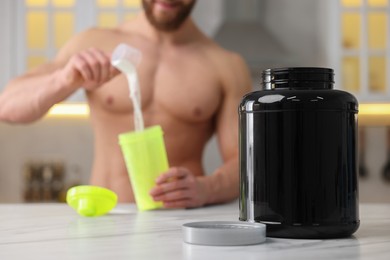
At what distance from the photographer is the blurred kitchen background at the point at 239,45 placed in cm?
296

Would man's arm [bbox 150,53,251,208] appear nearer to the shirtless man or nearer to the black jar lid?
the shirtless man

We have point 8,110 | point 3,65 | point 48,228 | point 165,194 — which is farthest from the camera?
point 3,65

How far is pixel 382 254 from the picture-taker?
633mm

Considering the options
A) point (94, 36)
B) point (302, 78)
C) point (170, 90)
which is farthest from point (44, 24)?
point (302, 78)

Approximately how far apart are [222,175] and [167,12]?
1.94 ft

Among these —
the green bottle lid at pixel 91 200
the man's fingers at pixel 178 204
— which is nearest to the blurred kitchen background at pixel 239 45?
the man's fingers at pixel 178 204

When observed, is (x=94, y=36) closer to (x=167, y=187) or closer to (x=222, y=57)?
(x=222, y=57)

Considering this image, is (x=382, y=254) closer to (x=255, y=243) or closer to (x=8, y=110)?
(x=255, y=243)

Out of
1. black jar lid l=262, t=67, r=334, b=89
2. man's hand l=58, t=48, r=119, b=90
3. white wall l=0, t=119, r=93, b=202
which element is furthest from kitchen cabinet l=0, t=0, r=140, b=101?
black jar lid l=262, t=67, r=334, b=89

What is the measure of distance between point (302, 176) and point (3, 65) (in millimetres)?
2473

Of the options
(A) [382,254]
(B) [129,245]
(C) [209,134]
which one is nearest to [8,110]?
(C) [209,134]

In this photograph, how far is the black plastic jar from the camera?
2.33 ft

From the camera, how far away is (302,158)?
710 mm

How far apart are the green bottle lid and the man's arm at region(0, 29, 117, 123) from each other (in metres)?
0.35
